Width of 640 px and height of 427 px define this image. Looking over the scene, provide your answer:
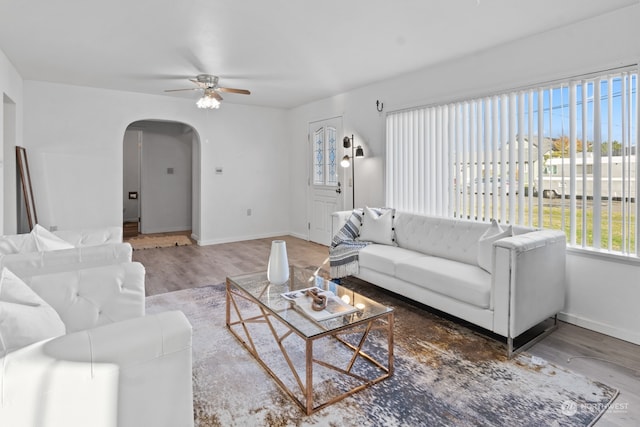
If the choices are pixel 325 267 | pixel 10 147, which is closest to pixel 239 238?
pixel 325 267

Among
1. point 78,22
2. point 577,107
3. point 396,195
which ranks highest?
point 78,22

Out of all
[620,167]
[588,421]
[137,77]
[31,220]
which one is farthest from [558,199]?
[31,220]

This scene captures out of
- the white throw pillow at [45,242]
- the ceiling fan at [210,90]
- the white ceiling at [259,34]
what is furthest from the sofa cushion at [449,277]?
the ceiling fan at [210,90]

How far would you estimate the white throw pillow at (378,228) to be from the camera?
4066 millimetres

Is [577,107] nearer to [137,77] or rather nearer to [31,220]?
[137,77]

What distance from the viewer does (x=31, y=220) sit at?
4832mm

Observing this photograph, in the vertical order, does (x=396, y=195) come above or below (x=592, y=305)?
above

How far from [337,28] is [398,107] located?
173cm

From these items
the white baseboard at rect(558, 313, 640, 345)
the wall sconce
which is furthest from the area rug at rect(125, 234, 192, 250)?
the white baseboard at rect(558, 313, 640, 345)

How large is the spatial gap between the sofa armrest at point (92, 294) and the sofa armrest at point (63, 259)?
0.17 metres

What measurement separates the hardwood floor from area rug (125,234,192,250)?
11.9 inches

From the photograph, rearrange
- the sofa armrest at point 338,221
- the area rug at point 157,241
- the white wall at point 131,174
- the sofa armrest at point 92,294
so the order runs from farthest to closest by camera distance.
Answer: the white wall at point 131,174, the area rug at point 157,241, the sofa armrest at point 338,221, the sofa armrest at point 92,294

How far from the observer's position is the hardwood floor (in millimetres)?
2105

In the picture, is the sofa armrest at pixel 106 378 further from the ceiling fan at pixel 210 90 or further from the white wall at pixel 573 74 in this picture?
the ceiling fan at pixel 210 90
